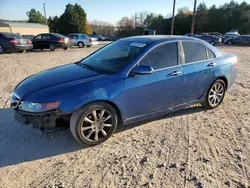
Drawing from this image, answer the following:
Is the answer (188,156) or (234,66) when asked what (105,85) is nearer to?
(188,156)

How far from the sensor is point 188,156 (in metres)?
3.12

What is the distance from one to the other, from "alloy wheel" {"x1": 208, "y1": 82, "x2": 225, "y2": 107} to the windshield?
1943 mm

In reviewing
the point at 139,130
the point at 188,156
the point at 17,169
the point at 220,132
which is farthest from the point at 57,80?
the point at 220,132

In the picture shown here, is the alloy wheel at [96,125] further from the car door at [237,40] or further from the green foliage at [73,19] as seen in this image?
the green foliage at [73,19]

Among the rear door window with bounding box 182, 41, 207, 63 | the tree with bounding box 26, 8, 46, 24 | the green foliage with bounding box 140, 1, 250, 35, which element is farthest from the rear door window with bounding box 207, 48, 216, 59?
the tree with bounding box 26, 8, 46, 24

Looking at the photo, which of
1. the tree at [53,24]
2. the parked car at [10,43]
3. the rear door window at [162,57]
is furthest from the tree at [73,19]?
the rear door window at [162,57]

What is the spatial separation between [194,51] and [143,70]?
1.46 meters

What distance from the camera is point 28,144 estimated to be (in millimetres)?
3402

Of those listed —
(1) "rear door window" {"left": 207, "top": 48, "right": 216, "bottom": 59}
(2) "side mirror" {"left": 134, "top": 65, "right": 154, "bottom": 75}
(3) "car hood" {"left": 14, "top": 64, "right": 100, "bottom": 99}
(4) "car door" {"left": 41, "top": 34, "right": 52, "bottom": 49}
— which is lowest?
(4) "car door" {"left": 41, "top": 34, "right": 52, "bottom": 49}

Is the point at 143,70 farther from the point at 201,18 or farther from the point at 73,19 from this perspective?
the point at 201,18

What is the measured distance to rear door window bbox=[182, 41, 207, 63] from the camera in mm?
4156

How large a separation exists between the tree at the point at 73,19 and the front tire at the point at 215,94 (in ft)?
149

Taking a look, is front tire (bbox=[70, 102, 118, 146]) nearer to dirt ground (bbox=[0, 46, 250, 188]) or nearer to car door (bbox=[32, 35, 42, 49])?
dirt ground (bbox=[0, 46, 250, 188])

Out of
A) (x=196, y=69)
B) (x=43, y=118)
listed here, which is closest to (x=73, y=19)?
(x=196, y=69)
